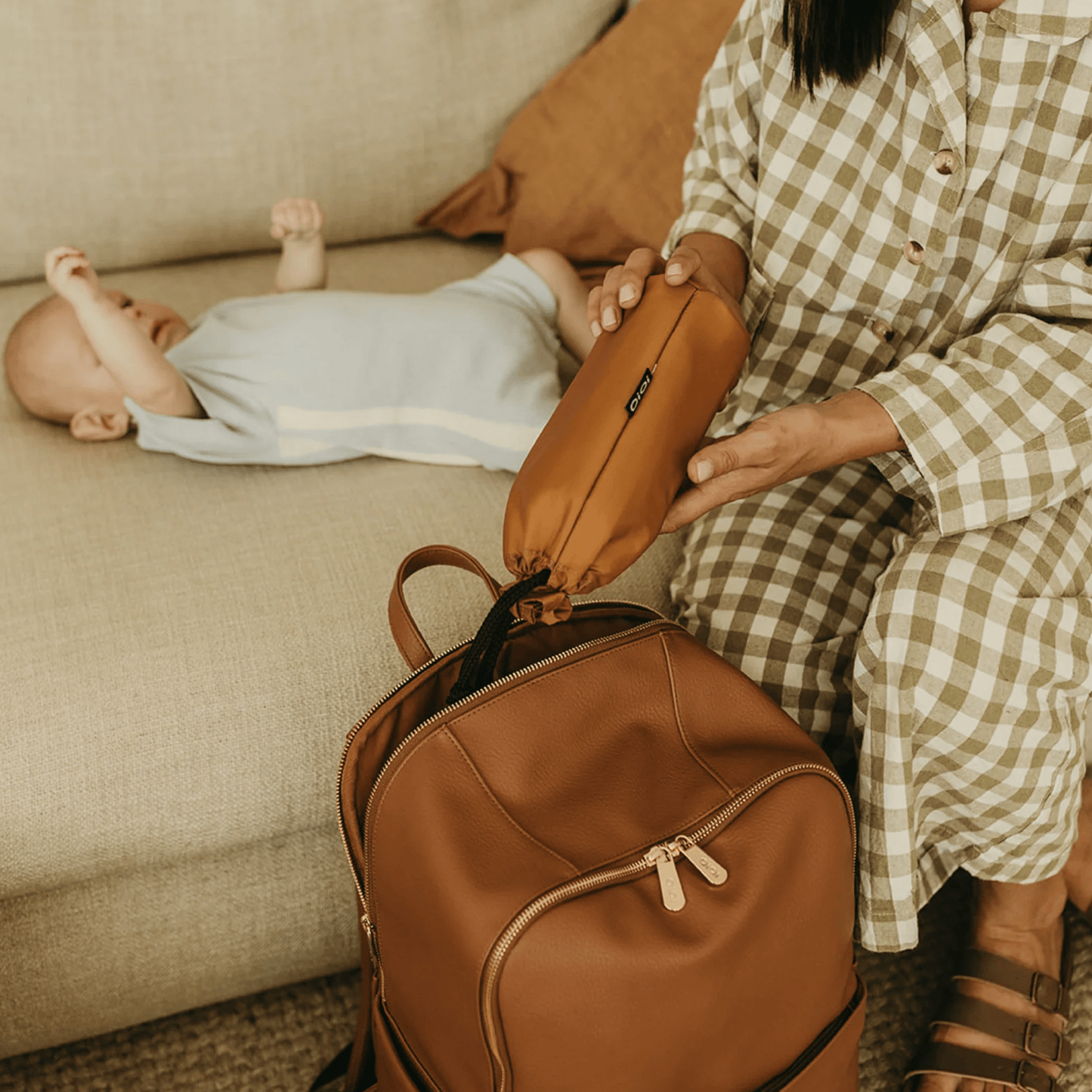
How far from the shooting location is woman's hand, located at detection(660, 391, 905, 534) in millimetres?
685

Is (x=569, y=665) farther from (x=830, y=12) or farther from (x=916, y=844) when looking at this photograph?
(x=830, y=12)

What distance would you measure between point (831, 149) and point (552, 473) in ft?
1.34

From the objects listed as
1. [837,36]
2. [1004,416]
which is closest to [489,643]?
[1004,416]

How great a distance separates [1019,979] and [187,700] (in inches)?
29.4

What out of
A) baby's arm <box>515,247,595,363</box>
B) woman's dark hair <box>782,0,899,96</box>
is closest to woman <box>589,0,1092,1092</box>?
woman's dark hair <box>782,0,899,96</box>

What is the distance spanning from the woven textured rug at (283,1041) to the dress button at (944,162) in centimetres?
73

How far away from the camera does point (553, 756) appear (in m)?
0.67

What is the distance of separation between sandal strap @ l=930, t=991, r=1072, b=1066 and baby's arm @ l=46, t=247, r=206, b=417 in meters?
0.94

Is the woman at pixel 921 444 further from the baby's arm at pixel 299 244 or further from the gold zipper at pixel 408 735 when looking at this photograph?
the baby's arm at pixel 299 244

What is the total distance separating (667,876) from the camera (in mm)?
622

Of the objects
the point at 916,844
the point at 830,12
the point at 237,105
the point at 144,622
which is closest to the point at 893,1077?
the point at 916,844

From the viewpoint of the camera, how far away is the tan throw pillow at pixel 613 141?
1.21 meters

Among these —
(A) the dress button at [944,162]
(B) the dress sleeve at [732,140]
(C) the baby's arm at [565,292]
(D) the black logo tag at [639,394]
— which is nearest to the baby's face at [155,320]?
(C) the baby's arm at [565,292]

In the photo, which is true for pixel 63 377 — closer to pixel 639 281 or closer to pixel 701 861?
pixel 639 281
